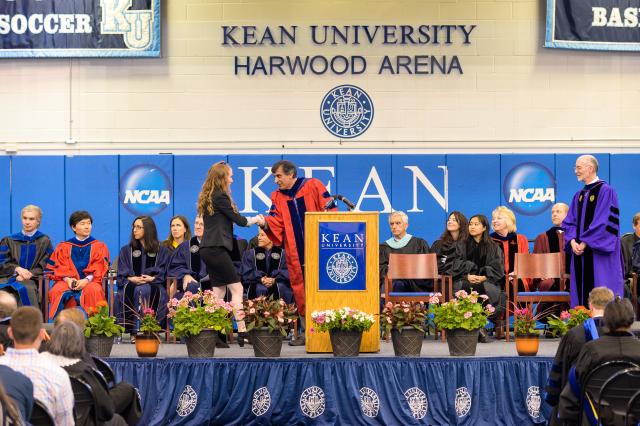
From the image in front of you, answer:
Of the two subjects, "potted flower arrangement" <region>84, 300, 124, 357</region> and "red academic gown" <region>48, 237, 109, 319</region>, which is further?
"red academic gown" <region>48, 237, 109, 319</region>

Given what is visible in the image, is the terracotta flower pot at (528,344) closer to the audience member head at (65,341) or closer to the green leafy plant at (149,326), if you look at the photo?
the green leafy plant at (149,326)

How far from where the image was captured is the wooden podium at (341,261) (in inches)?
277

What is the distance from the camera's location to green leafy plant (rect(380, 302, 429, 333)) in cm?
689

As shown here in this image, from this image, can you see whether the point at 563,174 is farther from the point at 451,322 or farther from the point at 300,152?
the point at 451,322

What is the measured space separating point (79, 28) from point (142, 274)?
11.3ft

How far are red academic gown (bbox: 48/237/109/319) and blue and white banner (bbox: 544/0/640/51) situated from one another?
18.3ft

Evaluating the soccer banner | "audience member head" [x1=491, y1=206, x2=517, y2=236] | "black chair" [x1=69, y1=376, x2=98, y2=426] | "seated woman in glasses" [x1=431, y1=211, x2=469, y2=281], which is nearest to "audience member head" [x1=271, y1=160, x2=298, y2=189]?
"seated woman in glasses" [x1=431, y1=211, x2=469, y2=281]

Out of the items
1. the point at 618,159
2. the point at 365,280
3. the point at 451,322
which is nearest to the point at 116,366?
the point at 365,280

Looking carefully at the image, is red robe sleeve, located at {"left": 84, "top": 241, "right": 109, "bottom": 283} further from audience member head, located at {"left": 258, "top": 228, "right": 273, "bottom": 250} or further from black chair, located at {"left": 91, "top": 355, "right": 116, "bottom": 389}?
black chair, located at {"left": 91, "top": 355, "right": 116, "bottom": 389}

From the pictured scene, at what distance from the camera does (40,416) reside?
4102 mm

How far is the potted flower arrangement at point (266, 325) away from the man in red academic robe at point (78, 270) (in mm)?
2573

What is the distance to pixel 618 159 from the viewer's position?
11273 mm

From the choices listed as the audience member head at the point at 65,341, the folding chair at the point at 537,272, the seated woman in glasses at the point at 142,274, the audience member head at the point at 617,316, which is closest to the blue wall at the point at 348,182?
the seated woman in glasses at the point at 142,274

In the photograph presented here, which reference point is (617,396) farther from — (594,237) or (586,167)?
(586,167)
